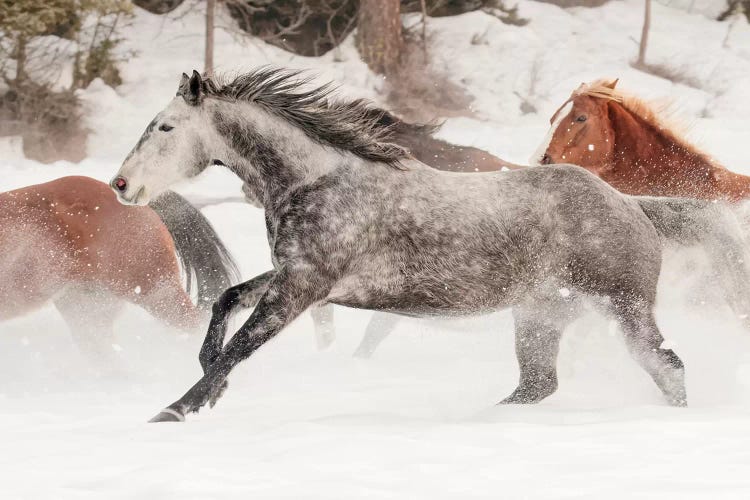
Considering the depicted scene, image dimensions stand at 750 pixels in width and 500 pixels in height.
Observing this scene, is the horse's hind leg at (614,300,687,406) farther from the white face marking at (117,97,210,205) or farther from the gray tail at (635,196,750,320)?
the white face marking at (117,97,210,205)

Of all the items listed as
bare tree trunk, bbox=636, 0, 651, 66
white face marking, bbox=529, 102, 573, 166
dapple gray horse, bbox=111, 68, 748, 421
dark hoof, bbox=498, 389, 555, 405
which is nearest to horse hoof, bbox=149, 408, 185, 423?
dapple gray horse, bbox=111, 68, 748, 421

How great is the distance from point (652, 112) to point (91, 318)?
3530mm

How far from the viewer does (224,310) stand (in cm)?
425

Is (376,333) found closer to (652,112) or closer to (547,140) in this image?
(547,140)

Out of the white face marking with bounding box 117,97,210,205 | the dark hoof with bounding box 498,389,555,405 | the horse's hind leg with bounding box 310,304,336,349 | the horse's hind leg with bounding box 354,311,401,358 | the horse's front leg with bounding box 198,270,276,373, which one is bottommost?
the horse's hind leg with bounding box 310,304,336,349

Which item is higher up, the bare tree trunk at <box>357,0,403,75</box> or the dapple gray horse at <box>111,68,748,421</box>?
the dapple gray horse at <box>111,68,748,421</box>

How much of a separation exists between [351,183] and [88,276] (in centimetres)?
221

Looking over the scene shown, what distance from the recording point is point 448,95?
17.7m

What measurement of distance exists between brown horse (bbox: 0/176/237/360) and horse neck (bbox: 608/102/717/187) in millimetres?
2432

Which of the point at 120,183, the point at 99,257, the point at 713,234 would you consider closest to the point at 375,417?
the point at 120,183

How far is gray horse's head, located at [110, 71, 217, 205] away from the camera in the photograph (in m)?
4.16

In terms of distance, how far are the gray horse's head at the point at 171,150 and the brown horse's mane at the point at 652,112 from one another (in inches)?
113

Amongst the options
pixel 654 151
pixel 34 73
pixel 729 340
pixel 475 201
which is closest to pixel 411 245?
pixel 475 201

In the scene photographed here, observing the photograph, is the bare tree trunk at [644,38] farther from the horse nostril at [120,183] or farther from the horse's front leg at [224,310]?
the horse nostril at [120,183]
